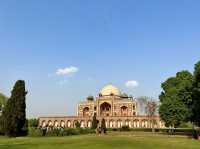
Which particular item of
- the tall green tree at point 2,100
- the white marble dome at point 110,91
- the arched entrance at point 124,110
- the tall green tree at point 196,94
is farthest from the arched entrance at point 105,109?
the tall green tree at point 196,94

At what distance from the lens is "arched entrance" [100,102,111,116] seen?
122m

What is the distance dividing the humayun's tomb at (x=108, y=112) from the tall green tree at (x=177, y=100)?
160 ft

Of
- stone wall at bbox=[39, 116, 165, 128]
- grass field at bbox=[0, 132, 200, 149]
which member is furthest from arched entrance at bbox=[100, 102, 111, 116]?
grass field at bbox=[0, 132, 200, 149]

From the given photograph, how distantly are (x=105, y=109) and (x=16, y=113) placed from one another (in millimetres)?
82006

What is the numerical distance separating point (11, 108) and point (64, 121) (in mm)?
76501

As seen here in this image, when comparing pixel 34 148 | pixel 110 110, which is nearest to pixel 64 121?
pixel 110 110

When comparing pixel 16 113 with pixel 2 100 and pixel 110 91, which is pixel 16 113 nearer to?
pixel 2 100

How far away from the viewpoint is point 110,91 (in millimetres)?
126875

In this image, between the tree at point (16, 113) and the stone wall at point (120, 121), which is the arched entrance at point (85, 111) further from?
the tree at point (16, 113)

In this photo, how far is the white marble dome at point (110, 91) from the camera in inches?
4985

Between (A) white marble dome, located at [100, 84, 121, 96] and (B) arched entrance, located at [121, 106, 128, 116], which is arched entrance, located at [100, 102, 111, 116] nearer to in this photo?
(A) white marble dome, located at [100, 84, 121, 96]

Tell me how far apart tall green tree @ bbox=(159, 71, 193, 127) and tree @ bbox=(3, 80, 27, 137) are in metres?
27.3

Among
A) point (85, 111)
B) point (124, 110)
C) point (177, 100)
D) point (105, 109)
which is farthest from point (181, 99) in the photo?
point (85, 111)

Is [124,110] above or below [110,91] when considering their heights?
below
